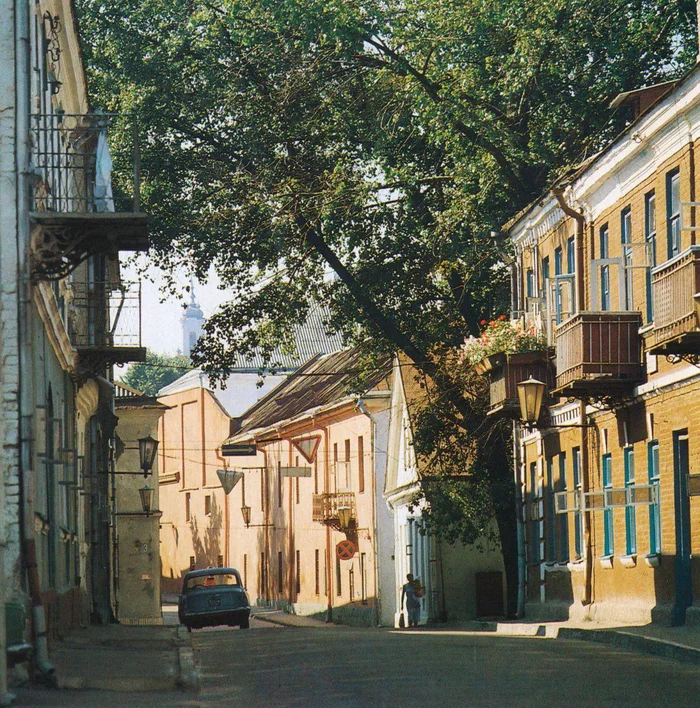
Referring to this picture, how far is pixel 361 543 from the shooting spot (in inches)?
1829

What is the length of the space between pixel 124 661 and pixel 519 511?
1550 centimetres

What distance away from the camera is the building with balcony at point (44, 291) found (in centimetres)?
1548

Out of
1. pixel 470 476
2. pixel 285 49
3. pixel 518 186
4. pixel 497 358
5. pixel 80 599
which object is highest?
pixel 285 49

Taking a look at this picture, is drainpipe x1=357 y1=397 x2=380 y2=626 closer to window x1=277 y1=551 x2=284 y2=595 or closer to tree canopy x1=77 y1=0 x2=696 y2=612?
tree canopy x1=77 y1=0 x2=696 y2=612

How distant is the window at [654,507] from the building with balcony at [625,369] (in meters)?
0.02

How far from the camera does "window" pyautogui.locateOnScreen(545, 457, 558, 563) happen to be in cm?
2991

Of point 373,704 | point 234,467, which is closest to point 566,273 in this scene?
point 373,704

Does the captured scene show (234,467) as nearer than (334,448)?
No

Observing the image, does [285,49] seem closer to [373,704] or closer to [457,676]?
[457,676]

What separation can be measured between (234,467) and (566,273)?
122 ft

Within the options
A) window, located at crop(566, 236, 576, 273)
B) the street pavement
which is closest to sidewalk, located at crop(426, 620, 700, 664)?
the street pavement

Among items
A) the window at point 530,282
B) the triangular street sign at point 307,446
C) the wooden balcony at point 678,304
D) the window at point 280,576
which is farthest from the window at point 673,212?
the window at point 280,576

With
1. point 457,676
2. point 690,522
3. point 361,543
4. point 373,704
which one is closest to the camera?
point 373,704

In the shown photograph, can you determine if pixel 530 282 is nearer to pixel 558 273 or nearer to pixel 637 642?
pixel 558 273
